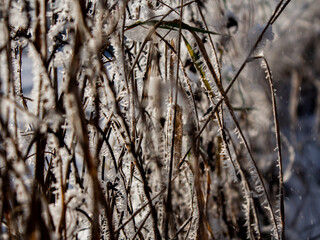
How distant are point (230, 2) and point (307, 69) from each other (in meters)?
1.32

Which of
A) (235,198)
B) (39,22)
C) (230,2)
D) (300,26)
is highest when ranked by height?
(300,26)

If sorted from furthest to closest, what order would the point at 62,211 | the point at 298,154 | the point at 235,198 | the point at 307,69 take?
the point at 307,69 → the point at 298,154 → the point at 235,198 → the point at 62,211

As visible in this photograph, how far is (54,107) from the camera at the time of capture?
54cm

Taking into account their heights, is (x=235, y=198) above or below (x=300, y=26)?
below

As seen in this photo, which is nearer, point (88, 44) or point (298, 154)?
point (88, 44)

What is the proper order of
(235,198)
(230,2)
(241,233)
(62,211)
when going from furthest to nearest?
(230,2) < (235,198) < (241,233) < (62,211)

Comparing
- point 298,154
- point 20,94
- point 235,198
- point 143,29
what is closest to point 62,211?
point 20,94

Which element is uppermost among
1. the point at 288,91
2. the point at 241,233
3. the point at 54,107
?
the point at 288,91

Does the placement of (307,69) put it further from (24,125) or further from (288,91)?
(24,125)

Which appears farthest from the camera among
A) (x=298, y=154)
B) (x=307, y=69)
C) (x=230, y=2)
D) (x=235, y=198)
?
(x=307, y=69)

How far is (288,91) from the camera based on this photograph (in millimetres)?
2975

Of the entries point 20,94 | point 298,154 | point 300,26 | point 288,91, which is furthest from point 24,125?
point 300,26

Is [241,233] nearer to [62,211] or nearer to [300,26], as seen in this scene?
[62,211]

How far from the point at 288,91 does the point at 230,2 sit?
137cm
